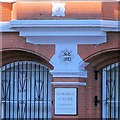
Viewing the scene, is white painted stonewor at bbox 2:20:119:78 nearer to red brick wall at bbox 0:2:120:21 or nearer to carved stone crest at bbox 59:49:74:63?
carved stone crest at bbox 59:49:74:63

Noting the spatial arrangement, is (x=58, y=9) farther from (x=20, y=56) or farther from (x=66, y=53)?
(x=20, y=56)

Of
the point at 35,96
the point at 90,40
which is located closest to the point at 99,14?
the point at 90,40

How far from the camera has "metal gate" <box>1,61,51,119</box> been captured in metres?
14.3

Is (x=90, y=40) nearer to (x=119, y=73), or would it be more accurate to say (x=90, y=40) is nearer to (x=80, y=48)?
(x=80, y=48)

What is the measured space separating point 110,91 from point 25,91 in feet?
6.38

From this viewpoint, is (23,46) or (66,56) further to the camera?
(23,46)

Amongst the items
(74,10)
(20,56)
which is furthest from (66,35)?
(20,56)

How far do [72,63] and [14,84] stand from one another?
168 centimetres

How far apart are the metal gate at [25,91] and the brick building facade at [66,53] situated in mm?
23

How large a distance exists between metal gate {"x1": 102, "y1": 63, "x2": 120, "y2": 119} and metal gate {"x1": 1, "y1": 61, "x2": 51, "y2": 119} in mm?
1273

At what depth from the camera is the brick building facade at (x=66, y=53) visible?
520 inches

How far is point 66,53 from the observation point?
13.5 m

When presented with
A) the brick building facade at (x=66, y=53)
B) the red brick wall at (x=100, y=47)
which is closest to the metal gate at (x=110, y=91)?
the brick building facade at (x=66, y=53)

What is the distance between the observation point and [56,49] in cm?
1355
